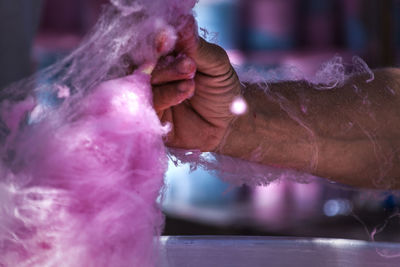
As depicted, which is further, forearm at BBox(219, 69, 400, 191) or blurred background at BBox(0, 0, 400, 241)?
blurred background at BBox(0, 0, 400, 241)

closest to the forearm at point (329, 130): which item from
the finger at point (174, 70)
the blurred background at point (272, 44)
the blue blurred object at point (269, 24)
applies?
the finger at point (174, 70)

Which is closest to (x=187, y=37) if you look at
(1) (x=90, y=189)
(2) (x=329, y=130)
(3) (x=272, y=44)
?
(1) (x=90, y=189)

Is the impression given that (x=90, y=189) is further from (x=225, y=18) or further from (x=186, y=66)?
(x=225, y=18)

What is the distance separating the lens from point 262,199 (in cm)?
284

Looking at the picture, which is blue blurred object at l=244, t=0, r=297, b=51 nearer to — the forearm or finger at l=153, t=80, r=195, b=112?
the forearm

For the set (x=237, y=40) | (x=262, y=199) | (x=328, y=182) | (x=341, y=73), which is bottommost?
(x=262, y=199)

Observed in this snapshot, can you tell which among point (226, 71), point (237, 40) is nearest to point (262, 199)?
point (237, 40)

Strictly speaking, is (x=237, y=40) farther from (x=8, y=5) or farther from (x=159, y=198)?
(x=159, y=198)

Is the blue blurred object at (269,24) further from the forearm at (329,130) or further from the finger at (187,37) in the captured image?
the finger at (187,37)

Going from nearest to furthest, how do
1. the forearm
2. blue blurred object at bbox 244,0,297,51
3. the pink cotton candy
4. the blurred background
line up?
the pink cotton candy, the forearm, the blurred background, blue blurred object at bbox 244,0,297,51

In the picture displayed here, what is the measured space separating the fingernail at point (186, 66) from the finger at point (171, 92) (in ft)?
0.05

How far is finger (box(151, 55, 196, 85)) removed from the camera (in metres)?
0.45

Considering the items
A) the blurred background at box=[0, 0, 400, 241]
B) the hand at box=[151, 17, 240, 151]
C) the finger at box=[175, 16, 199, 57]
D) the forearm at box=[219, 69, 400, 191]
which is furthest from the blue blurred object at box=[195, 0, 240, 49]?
the finger at box=[175, 16, 199, 57]

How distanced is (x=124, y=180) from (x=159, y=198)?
0.04m
